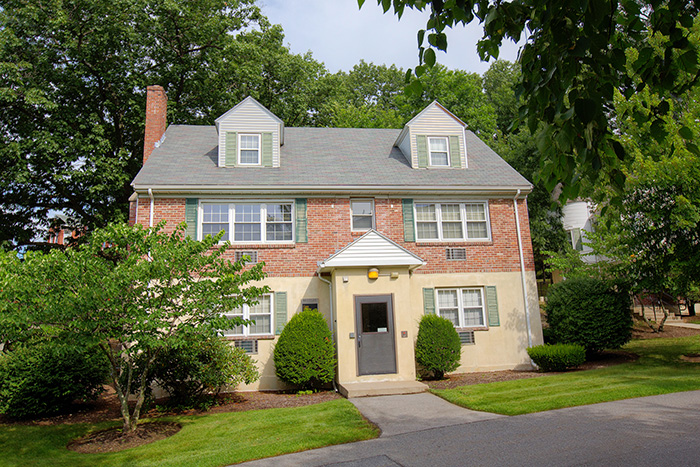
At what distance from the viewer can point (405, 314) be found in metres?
12.9

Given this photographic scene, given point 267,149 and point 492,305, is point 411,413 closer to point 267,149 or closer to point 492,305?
point 492,305

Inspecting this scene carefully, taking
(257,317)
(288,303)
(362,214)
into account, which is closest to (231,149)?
(362,214)

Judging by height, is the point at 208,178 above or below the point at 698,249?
above

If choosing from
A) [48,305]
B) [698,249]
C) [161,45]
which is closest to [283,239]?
[48,305]

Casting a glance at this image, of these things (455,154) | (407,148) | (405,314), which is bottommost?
(405,314)

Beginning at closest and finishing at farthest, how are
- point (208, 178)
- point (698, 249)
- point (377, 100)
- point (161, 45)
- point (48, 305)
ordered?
point (48, 305) → point (698, 249) → point (208, 178) → point (161, 45) → point (377, 100)

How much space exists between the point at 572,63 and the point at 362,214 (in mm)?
11594

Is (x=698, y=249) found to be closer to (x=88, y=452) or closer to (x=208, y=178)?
(x=208, y=178)

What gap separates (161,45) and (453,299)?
18.8 meters

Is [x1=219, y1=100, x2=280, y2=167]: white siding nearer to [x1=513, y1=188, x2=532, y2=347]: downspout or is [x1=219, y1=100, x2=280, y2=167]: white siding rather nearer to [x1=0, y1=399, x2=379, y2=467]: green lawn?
[x1=513, y1=188, x2=532, y2=347]: downspout

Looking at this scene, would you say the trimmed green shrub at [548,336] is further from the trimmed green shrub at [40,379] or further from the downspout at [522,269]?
the trimmed green shrub at [40,379]

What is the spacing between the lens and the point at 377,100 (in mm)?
38781

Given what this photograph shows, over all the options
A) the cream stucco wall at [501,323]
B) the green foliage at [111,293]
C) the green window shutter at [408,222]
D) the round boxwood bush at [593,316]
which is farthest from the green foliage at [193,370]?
the round boxwood bush at [593,316]

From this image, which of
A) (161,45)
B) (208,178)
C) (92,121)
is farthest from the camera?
(161,45)
